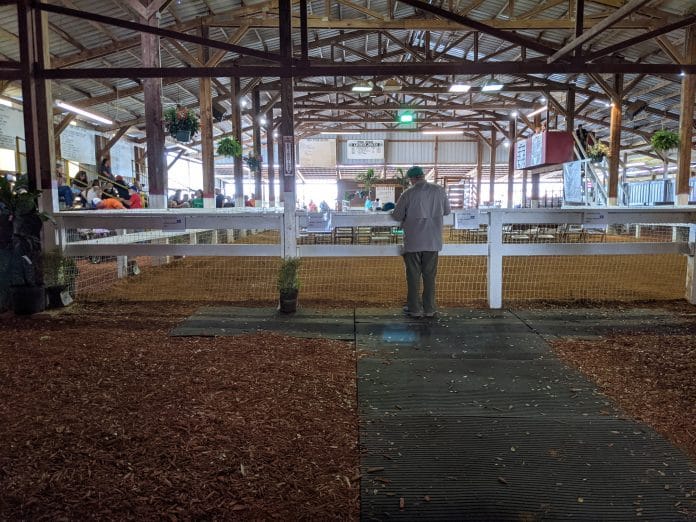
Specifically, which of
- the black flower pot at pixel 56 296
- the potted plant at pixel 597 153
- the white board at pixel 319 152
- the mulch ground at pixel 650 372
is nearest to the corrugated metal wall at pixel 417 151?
the white board at pixel 319 152

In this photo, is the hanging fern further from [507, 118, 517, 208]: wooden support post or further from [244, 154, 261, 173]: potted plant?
[244, 154, 261, 173]: potted plant

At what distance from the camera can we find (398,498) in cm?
207

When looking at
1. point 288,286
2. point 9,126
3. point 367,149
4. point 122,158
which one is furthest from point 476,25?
point 367,149

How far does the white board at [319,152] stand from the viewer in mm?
32031

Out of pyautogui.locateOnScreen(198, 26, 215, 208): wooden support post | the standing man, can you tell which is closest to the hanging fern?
the standing man

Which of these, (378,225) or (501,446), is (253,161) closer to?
(378,225)

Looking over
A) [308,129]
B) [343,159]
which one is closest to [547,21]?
[308,129]

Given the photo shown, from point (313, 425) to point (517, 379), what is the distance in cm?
160

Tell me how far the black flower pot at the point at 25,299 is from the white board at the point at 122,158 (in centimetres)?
1735

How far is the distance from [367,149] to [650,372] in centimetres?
2905

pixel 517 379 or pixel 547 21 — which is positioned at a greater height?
pixel 547 21

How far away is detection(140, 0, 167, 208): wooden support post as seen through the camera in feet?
28.9

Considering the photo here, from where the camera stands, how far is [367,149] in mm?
31469

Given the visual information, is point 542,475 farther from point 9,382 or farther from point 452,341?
point 9,382
